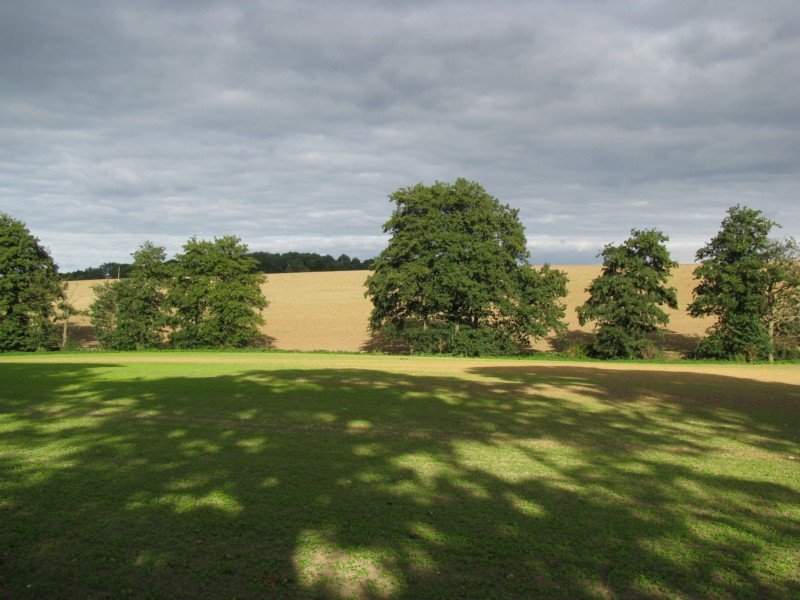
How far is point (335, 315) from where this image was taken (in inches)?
2682

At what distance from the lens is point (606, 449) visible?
8656 millimetres

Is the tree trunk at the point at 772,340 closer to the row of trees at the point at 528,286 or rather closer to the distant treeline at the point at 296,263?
the row of trees at the point at 528,286

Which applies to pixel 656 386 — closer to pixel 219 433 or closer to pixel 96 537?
pixel 219 433

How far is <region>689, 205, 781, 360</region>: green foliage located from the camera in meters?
36.9

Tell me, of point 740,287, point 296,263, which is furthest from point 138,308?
point 296,263

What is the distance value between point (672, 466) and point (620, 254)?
113 ft

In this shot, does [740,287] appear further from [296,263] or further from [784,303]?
[296,263]

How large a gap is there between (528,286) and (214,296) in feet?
78.2

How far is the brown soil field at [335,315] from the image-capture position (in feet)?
169

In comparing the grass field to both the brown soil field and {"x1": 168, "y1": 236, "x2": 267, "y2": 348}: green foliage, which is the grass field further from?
the brown soil field

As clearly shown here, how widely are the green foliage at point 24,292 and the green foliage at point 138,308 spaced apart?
3551 millimetres

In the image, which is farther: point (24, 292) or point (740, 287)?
point (24, 292)

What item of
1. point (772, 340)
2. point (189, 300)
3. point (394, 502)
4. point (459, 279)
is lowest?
point (772, 340)

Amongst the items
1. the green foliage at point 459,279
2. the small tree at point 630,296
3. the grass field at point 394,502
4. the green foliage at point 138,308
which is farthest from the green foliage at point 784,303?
the green foliage at point 138,308
